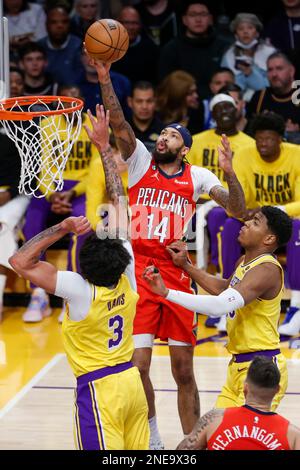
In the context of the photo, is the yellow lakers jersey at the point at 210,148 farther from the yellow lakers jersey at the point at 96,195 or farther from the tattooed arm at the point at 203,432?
the tattooed arm at the point at 203,432

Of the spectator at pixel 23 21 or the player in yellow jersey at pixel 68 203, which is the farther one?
the spectator at pixel 23 21

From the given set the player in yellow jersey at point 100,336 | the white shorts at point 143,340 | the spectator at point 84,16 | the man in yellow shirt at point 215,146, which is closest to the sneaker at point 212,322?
the man in yellow shirt at point 215,146

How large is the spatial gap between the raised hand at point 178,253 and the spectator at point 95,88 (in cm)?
448

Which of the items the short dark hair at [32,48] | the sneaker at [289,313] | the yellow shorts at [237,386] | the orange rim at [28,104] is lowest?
the sneaker at [289,313]

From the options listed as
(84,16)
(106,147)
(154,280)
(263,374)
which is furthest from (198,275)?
(84,16)

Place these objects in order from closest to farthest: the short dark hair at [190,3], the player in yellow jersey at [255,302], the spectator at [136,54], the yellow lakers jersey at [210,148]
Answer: the player in yellow jersey at [255,302] < the yellow lakers jersey at [210,148] < the spectator at [136,54] < the short dark hair at [190,3]

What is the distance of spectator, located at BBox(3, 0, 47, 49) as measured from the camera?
11.1 meters

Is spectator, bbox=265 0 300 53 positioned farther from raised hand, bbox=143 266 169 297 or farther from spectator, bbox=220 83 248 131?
raised hand, bbox=143 266 169 297

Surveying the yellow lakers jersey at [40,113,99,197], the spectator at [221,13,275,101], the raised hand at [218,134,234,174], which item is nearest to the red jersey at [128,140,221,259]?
the raised hand at [218,134,234,174]

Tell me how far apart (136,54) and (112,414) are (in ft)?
21.9

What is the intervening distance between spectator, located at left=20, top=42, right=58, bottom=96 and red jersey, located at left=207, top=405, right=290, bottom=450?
6498 mm

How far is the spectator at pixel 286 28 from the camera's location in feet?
34.5

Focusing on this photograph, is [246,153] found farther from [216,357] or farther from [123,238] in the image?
[123,238]

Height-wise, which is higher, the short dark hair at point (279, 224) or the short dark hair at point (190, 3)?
the short dark hair at point (190, 3)
